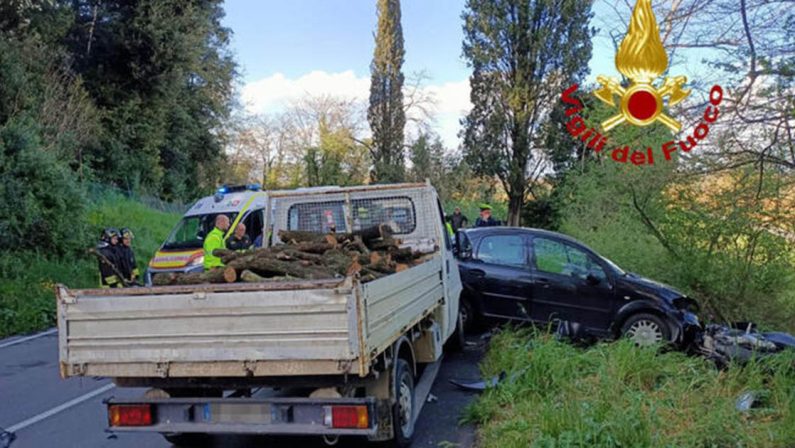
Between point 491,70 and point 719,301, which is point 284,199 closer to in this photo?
point 719,301

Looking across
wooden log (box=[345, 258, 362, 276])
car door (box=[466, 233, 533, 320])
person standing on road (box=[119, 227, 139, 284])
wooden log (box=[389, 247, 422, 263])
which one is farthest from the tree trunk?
wooden log (box=[345, 258, 362, 276])

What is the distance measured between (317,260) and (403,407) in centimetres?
142

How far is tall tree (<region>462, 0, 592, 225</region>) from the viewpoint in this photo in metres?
25.7

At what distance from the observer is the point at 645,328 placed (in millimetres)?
7691

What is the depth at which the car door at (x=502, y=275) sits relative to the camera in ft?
27.1

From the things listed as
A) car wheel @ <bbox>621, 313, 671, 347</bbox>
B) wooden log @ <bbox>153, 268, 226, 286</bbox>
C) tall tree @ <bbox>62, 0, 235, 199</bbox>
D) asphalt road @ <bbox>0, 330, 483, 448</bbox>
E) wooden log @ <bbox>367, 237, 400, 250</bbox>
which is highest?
tall tree @ <bbox>62, 0, 235, 199</bbox>

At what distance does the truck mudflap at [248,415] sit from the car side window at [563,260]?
16.1 feet

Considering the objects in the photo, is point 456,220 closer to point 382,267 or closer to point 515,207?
point 382,267

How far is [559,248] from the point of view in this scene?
27.2 feet

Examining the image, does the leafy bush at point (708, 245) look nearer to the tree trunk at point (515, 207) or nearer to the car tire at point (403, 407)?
the car tire at point (403, 407)

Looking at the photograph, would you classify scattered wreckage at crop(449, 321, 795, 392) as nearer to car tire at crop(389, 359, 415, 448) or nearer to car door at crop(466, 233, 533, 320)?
car tire at crop(389, 359, 415, 448)

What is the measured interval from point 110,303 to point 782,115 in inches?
272

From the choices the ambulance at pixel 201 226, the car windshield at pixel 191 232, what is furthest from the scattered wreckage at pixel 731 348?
the car windshield at pixel 191 232

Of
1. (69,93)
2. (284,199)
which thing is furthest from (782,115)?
(69,93)
